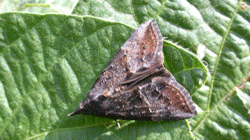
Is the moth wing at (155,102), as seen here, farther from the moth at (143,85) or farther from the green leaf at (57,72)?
the green leaf at (57,72)

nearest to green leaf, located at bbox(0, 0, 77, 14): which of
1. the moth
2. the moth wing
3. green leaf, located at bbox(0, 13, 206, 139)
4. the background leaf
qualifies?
the background leaf

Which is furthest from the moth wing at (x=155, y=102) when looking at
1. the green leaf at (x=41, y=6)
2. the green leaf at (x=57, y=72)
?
the green leaf at (x=41, y=6)

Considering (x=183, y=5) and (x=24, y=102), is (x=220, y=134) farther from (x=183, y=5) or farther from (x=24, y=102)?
(x=24, y=102)

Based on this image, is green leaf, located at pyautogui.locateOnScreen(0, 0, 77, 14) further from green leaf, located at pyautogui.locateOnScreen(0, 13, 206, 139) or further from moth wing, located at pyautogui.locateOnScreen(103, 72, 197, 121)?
moth wing, located at pyautogui.locateOnScreen(103, 72, 197, 121)

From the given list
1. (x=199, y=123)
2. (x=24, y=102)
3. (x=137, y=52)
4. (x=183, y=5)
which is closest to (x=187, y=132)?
(x=199, y=123)

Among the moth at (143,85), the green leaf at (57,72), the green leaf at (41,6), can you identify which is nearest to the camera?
the green leaf at (57,72)

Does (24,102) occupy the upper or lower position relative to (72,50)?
lower
